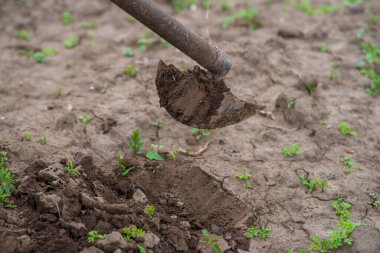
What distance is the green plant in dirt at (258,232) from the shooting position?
10.4ft

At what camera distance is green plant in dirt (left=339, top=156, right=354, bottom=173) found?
3799 millimetres

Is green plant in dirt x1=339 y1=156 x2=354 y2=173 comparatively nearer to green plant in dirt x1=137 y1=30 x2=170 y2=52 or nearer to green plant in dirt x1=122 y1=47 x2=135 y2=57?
green plant in dirt x1=137 y1=30 x2=170 y2=52

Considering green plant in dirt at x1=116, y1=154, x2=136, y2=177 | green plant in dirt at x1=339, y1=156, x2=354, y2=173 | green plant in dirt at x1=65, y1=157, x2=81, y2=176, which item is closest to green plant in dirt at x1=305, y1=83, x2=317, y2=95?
green plant in dirt at x1=339, y1=156, x2=354, y2=173

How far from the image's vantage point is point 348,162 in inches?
152

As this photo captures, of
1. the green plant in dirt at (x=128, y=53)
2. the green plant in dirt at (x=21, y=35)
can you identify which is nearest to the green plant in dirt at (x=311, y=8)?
the green plant in dirt at (x=128, y=53)

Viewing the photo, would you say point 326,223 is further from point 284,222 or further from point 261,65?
point 261,65

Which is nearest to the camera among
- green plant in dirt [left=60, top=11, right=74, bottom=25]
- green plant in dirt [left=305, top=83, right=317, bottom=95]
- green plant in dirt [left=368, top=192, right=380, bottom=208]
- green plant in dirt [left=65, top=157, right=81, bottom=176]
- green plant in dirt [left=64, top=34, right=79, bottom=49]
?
green plant in dirt [left=65, top=157, right=81, bottom=176]

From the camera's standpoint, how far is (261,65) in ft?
16.0

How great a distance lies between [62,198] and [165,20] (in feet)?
4.35

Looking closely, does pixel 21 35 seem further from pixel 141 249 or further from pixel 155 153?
pixel 141 249

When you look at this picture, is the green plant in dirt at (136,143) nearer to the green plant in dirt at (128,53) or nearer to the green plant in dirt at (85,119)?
the green plant in dirt at (85,119)

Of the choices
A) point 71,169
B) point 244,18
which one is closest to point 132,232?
point 71,169

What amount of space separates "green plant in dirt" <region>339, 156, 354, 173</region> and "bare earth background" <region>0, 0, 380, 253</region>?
0.04m

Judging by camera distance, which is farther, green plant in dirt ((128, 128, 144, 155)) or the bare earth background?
green plant in dirt ((128, 128, 144, 155))
